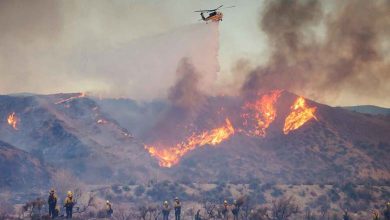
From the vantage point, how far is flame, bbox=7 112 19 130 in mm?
144700

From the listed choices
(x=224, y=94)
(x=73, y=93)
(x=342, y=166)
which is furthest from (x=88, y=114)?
(x=342, y=166)

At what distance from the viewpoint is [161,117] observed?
551 ft

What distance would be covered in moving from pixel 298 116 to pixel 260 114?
14.6 metres

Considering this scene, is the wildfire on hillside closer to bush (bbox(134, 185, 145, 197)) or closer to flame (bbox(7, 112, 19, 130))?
flame (bbox(7, 112, 19, 130))

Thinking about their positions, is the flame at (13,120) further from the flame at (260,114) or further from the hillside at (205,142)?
the flame at (260,114)

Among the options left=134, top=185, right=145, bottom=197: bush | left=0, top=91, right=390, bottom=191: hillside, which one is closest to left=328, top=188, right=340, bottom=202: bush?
left=0, top=91, right=390, bottom=191: hillside

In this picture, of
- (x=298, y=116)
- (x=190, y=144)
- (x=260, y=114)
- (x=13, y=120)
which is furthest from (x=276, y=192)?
(x=13, y=120)

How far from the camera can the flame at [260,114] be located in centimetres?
15712

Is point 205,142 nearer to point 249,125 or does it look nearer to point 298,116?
point 249,125

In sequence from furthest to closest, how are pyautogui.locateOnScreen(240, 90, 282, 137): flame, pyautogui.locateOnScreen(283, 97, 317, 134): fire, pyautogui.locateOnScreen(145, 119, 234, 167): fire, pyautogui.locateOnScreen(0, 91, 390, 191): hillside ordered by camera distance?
pyautogui.locateOnScreen(240, 90, 282, 137): flame, pyautogui.locateOnScreen(283, 97, 317, 134): fire, pyautogui.locateOnScreen(145, 119, 234, 167): fire, pyautogui.locateOnScreen(0, 91, 390, 191): hillside

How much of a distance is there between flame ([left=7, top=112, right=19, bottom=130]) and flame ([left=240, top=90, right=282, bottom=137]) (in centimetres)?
7864

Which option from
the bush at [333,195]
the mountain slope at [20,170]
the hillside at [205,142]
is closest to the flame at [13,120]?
the hillside at [205,142]

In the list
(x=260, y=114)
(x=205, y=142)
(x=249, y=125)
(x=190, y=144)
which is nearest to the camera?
(x=205, y=142)

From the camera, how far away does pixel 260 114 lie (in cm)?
16200
